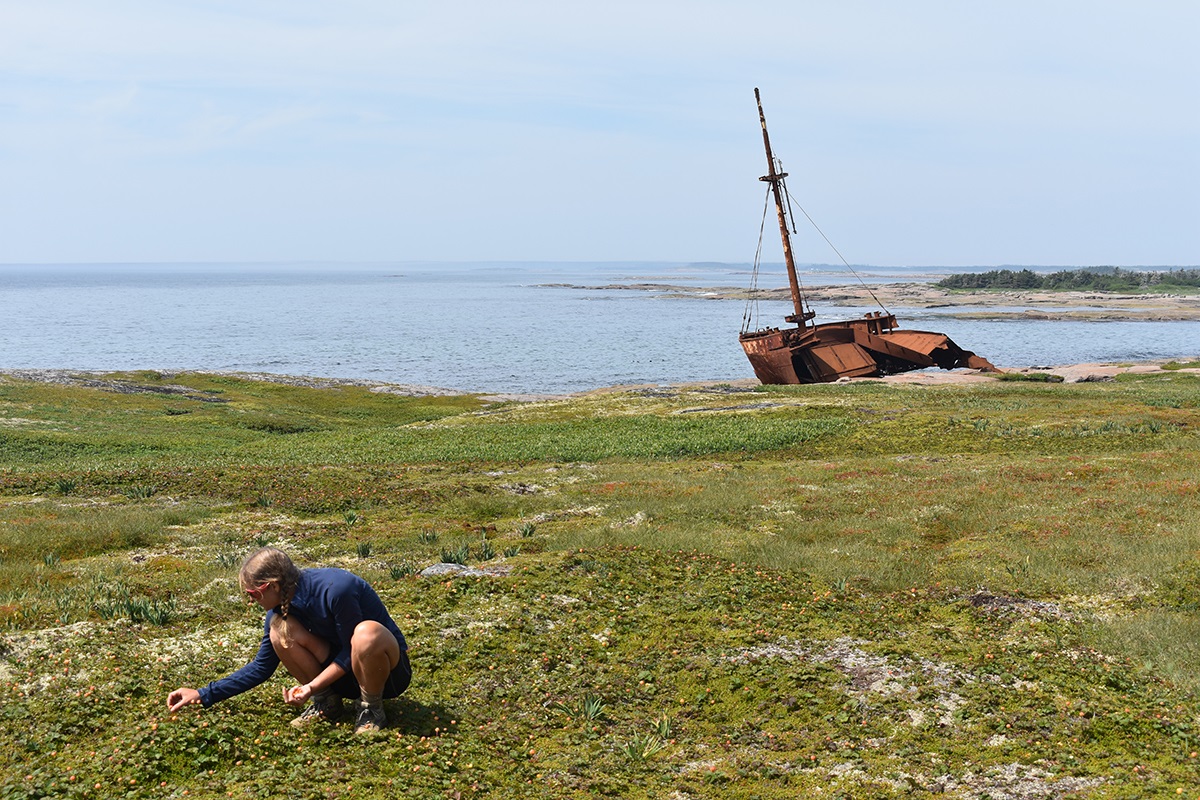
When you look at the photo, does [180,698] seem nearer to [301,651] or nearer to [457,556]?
[301,651]

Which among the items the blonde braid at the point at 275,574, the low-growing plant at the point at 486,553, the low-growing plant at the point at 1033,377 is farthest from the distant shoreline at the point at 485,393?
the blonde braid at the point at 275,574

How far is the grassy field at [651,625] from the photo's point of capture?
30.3ft

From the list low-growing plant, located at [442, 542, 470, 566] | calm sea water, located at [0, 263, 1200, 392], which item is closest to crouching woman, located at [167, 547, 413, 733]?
low-growing plant, located at [442, 542, 470, 566]

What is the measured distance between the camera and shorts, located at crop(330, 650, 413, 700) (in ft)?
31.1

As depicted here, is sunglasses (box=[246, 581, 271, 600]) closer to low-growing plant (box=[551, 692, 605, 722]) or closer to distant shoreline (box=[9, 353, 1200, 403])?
low-growing plant (box=[551, 692, 605, 722])

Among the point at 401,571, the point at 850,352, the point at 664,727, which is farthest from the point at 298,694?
the point at 850,352

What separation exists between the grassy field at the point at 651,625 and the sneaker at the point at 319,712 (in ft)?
0.67

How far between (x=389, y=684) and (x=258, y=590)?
1862mm

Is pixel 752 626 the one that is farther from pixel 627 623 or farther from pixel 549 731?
pixel 549 731

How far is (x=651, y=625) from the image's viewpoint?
44.5 ft

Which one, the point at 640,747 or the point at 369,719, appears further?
the point at 640,747

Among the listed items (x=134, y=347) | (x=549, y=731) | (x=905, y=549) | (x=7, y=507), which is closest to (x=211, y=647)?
(x=549, y=731)

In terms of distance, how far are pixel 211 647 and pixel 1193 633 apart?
1350 cm

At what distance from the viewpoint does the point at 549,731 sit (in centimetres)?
1039
